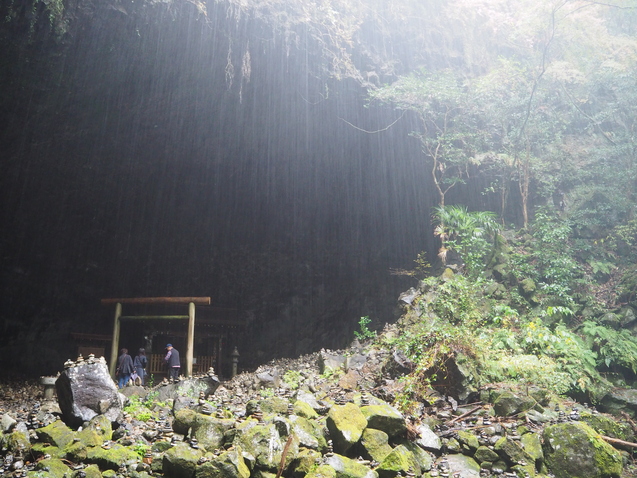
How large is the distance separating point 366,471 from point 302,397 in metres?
2.15

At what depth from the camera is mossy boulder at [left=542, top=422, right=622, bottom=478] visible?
5.93 metres

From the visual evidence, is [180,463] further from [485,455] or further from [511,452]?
[511,452]

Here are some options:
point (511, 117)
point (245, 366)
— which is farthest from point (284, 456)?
point (511, 117)

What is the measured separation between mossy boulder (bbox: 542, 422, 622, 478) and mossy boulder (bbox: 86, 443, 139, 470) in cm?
568

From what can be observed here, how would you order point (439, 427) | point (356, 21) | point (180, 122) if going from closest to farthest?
point (439, 427)
point (180, 122)
point (356, 21)

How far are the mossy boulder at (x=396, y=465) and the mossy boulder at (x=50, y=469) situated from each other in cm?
360

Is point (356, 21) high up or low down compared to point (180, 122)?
up

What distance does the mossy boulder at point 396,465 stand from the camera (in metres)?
5.20

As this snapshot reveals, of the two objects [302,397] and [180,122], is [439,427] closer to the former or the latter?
[302,397]

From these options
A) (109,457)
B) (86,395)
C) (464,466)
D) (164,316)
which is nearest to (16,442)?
(86,395)

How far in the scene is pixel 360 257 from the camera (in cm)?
1531

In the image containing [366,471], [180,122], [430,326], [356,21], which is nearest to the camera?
[366,471]

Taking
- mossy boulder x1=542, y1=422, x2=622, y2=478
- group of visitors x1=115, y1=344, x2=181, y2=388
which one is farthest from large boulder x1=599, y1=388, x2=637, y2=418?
group of visitors x1=115, y1=344, x2=181, y2=388

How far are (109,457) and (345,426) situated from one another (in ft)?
9.50
